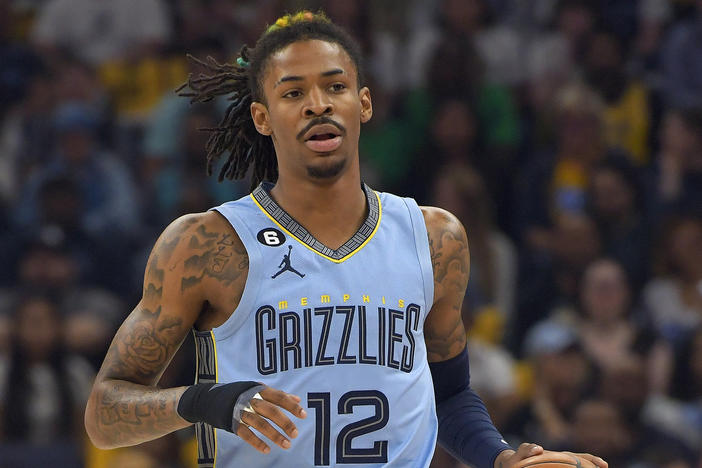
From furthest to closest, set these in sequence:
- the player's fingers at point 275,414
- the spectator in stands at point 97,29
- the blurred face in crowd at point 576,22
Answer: the spectator in stands at point 97,29 → the blurred face in crowd at point 576,22 → the player's fingers at point 275,414

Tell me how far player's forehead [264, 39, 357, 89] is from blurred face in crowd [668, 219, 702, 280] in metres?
3.97

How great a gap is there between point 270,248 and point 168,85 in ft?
16.3

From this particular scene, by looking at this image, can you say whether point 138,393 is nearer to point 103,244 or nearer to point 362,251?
point 362,251

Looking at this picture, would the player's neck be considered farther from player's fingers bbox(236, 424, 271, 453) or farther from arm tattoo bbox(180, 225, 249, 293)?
player's fingers bbox(236, 424, 271, 453)

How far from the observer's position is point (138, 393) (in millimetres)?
3004

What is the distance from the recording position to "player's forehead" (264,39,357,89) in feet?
10.4

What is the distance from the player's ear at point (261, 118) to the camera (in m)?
3.29

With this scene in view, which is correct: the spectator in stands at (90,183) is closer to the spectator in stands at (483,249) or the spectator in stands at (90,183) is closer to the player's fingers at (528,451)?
the spectator in stands at (483,249)

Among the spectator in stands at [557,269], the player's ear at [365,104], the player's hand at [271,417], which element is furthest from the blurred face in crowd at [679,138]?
the player's hand at [271,417]

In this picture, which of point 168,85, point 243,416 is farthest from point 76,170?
point 243,416

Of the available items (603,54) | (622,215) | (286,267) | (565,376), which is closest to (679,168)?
(622,215)

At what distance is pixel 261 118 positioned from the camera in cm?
330

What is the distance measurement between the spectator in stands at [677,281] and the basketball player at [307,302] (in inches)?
139

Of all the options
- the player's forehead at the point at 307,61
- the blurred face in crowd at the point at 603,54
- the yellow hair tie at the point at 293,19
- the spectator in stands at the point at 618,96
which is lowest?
the player's forehead at the point at 307,61
